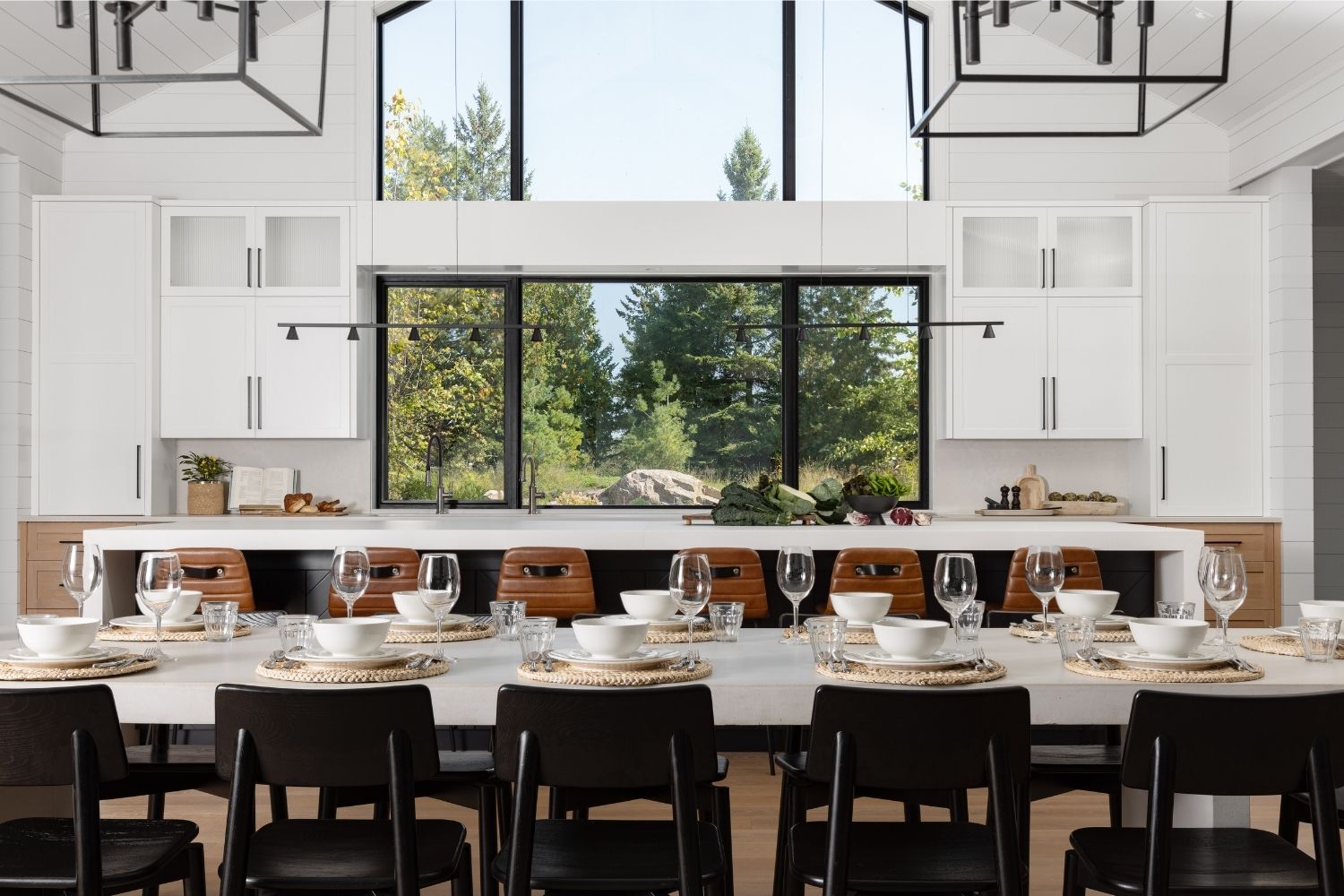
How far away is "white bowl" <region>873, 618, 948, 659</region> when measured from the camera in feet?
6.89

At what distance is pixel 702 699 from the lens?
176 cm

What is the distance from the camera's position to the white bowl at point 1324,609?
2475 millimetres

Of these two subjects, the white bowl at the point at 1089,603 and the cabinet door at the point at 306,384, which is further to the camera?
the cabinet door at the point at 306,384

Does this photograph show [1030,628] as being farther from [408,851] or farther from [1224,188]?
[1224,188]

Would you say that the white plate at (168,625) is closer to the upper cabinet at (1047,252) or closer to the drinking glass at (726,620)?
the drinking glass at (726,620)

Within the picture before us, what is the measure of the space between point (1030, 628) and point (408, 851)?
1.59 metres

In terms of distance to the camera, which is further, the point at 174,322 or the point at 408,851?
the point at 174,322

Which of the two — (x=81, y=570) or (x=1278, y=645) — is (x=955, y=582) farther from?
(x=81, y=570)

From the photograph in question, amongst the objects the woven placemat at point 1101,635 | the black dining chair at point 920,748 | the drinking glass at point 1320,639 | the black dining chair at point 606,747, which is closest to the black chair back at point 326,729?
the black dining chair at point 606,747

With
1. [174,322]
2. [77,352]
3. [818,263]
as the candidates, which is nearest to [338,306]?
[174,322]

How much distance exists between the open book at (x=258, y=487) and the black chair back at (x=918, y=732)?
5.08 meters

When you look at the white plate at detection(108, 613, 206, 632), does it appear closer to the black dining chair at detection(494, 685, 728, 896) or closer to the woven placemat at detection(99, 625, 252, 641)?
the woven placemat at detection(99, 625, 252, 641)

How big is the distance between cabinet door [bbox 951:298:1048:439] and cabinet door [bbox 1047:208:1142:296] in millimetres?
240

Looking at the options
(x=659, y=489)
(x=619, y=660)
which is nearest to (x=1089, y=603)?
(x=619, y=660)
